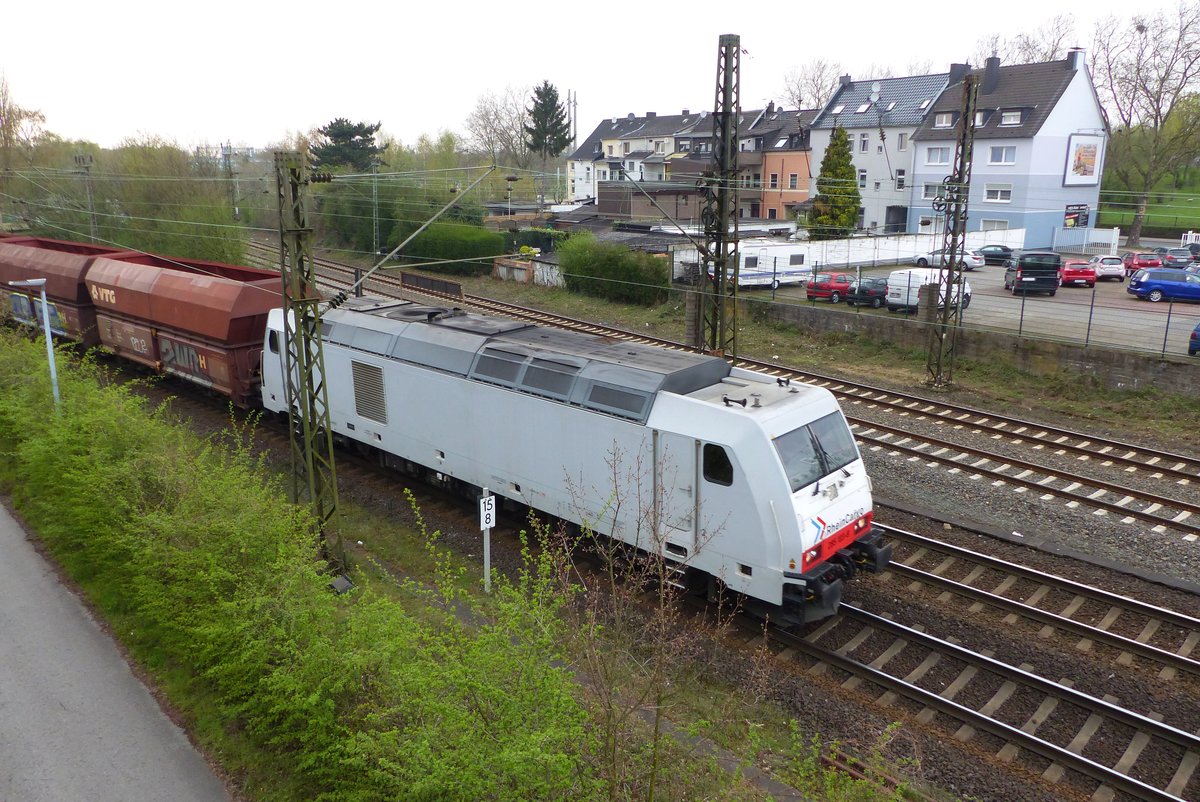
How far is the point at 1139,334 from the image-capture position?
1001 inches

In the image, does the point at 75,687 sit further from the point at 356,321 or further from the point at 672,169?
the point at 672,169

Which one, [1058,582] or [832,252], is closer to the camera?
[1058,582]

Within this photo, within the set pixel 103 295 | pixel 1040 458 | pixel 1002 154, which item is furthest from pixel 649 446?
pixel 1002 154

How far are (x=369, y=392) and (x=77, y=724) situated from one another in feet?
25.6

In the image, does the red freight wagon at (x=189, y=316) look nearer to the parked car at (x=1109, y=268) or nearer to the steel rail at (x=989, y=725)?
the steel rail at (x=989, y=725)

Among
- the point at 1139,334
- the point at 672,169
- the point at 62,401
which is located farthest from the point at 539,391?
the point at 672,169

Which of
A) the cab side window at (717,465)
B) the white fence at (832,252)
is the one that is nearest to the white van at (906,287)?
the white fence at (832,252)

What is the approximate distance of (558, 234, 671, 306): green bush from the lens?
35531 mm

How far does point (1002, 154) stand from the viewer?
156ft

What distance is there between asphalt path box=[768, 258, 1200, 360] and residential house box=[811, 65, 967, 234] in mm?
17791

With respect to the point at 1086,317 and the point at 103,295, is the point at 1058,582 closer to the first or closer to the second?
the point at 1086,317

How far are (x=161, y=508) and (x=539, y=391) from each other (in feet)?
17.8

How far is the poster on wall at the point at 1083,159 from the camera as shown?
1881 inches

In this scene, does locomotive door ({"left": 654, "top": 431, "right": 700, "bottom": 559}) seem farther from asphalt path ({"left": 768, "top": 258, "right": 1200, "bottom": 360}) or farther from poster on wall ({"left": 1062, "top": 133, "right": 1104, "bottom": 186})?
poster on wall ({"left": 1062, "top": 133, "right": 1104, "bottom": 186})
